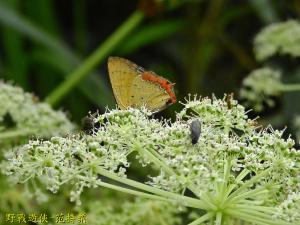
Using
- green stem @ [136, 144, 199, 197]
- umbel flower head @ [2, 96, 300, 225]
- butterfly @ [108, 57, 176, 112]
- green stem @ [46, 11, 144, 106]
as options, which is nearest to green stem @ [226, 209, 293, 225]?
umbel flower head @ [2, 96, 300, 225]

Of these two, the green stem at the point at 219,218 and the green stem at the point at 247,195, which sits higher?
the green stem at the point at 247,195

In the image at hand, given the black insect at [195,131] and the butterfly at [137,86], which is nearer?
the black insect at [195,131]

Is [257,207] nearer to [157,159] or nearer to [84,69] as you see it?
[157,159]

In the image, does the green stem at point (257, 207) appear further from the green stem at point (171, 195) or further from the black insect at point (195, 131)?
the black insect at point (195, 131)

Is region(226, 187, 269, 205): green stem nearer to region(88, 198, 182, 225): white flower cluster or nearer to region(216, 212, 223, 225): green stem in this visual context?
region(216, 212, 223, 225): green stem

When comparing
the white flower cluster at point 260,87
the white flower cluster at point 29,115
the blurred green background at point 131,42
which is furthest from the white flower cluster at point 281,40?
the white flower cluster at point 29,115

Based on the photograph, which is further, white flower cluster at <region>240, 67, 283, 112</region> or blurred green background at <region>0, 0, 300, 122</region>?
blurred green background at <region>0, 0, 300, 122</region>

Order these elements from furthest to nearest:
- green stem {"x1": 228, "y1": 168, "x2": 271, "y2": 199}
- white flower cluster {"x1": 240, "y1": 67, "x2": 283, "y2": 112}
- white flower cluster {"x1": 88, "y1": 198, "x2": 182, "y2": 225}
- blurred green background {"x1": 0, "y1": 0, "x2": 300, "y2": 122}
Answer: blurred green background {"x1": 0, "y1": 0, "x2": 300, "y2": 122} < white flower cluster {"x1": 240, "y1": 67, "x2": 283, "y2": 112} < white flower cluster {"x1": 88, "y1": 198, "x2": 182, "y2": 225} < green stem {"x1": 228, "y1": 168, "x2": 271, "y2": 199}

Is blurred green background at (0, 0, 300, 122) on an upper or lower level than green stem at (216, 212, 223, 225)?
upper
